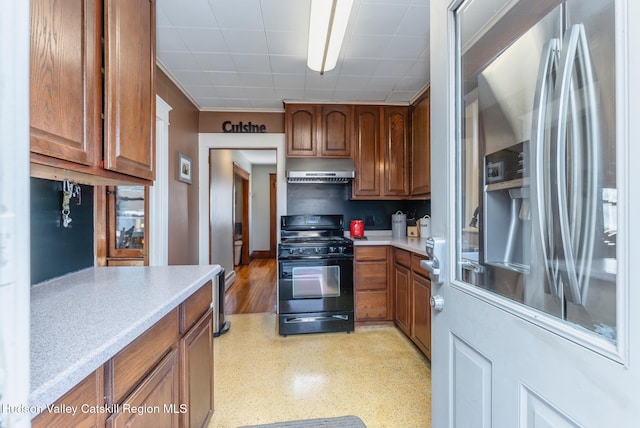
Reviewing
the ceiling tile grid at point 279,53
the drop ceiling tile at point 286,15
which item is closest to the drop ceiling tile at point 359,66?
the ceiling tile grid at point 279,53

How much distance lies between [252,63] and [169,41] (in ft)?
2.05

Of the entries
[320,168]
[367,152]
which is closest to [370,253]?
[320,168]

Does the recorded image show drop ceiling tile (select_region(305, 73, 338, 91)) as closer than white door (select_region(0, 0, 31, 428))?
No

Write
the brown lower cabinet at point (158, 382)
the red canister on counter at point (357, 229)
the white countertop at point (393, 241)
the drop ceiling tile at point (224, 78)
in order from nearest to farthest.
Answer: the brown lower cabinet at point (158, 382) → the white countertop at point (393, 241) → the drop ceiling tile at point (224, 78) → the red canister on counter at point (357, 229)

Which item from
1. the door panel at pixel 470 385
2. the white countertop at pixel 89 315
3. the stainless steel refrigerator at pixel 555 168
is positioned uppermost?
the stainless steel refrigerator at pixel 555 168

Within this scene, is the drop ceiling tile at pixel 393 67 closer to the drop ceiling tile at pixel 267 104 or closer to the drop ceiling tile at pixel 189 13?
the drop ceiling tile at pixel 267 104

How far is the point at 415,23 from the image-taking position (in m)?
1.99

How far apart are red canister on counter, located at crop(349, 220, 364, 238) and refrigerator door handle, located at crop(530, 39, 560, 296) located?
8.97 feet

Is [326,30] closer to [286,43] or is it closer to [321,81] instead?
[286,43]

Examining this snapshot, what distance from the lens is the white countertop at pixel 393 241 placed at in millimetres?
2436

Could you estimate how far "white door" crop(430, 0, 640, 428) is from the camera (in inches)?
17.0

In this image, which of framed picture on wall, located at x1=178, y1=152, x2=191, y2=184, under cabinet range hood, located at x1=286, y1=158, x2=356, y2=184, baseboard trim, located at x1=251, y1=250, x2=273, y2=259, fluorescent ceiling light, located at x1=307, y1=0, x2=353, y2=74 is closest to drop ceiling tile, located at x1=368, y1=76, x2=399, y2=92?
fluorescent ceiling light, located at x1=307, y1=0, x2=353, y2=74

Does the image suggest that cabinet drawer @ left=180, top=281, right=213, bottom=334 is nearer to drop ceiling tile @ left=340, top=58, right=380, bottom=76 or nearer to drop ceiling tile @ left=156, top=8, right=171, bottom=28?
drop ceiling tile @ left=156, top=8, right=171, bottom=28

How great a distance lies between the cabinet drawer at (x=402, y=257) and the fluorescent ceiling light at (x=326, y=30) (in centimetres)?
170
